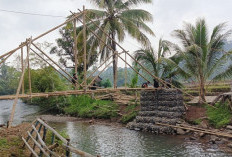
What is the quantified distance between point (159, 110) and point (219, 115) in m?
3.62

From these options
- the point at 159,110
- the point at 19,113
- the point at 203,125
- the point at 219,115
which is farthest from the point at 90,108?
the point at 219,115

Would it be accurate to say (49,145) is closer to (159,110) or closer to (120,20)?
(159,110)

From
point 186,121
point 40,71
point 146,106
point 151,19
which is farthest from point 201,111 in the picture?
point 40,71

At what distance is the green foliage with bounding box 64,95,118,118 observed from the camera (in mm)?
19078

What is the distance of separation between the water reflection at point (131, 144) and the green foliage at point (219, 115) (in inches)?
85.2

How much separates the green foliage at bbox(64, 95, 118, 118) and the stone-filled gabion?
3.16m

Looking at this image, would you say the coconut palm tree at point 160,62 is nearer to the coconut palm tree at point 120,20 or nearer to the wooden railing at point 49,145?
the coconut palm tree at point 120,20

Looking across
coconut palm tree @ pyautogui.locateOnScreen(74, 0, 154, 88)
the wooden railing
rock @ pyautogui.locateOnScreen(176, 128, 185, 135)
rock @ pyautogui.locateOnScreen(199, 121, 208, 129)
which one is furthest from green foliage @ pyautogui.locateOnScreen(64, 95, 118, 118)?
the wooden railing

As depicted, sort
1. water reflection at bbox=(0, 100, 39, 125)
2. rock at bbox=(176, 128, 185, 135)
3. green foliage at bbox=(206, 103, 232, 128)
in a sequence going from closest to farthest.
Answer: green foliage at bbox=(206, 103, 232, 128) < rock at bbox=(176, 128, 185, 135) < water reflection at bbox=(0, 100, 39, 125)

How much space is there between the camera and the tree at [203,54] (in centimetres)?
1467

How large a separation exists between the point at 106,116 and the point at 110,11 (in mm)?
8353

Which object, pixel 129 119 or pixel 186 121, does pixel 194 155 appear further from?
pixel 129 119

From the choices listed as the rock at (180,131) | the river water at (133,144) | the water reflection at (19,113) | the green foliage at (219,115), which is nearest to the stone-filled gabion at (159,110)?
the rock at (180,131)

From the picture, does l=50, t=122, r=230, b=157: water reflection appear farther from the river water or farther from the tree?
the tree
